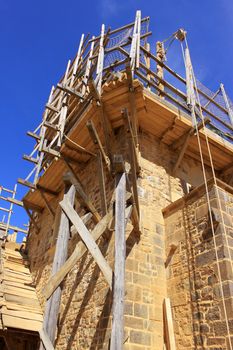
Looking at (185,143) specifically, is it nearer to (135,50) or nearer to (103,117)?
(103,117)

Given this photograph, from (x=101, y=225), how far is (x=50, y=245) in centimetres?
493

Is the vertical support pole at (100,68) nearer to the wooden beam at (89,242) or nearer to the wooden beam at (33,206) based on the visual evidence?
the wooden beam at (89,242)

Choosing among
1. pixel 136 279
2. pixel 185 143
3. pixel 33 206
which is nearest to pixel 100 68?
pixel 185 143

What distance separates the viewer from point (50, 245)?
9.19 meters

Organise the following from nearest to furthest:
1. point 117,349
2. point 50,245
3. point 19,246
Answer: point 117,349 < point 50,245 < point 19,246

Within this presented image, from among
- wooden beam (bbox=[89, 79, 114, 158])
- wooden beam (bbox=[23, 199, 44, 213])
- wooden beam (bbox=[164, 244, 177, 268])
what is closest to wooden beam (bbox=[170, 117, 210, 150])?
wooden beam (bbox=[89, 79, 114, 158])

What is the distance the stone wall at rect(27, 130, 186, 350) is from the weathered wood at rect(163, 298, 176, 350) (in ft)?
0.31

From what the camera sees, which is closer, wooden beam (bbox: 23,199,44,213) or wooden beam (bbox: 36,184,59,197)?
wooden beam (bbox: 36,184,59,197)

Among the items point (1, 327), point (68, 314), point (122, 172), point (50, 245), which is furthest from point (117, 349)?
point (50, 245)

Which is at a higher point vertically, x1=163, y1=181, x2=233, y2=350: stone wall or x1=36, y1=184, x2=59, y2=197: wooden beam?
x1=36, y1=184, x2=59, y2=197: wooden beam

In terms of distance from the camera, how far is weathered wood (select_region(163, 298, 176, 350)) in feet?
17.0

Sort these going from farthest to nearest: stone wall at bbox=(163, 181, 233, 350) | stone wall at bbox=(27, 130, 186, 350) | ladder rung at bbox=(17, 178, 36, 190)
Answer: ladder rung at bbox=(17, 178, 36, 190) < stone wall at bbox=(27, 130, 186, 350) < stone wall at bbox=(163, 181, 233, 350)

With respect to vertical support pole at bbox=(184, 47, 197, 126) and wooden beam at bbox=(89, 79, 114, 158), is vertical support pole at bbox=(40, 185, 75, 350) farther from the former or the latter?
vertical support pole at bbox=(184, 47, 197, 126)

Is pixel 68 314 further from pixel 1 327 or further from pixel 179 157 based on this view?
pixel 179 157
